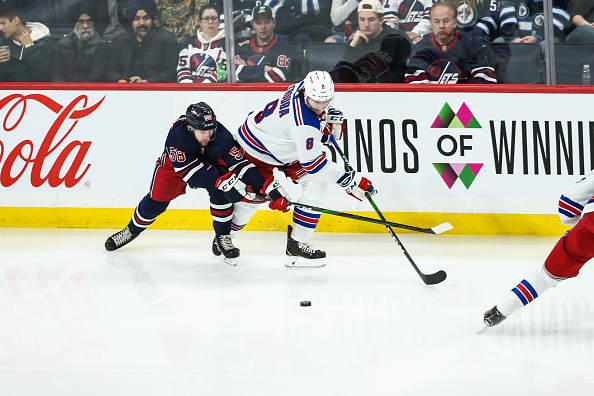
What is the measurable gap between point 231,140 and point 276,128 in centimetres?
29

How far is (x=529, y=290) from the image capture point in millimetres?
2953

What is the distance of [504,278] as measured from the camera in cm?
395

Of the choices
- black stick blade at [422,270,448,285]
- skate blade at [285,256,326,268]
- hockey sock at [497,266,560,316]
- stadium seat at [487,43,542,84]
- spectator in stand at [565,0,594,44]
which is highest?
spectator in stand at [565,0,594,44]

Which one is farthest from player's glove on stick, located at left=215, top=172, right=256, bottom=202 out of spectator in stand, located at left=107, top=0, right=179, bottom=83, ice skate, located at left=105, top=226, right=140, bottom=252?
spectator in stand, located at left=107, top=0, right=179, bottom=83

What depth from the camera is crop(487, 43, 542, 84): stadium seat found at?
4.80 m

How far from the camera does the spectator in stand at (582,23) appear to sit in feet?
15.6

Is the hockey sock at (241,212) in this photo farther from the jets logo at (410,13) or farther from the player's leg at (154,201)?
the jets logo at (410,13)

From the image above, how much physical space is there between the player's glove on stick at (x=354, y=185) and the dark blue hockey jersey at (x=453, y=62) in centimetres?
116

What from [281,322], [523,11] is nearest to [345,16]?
[523,11]

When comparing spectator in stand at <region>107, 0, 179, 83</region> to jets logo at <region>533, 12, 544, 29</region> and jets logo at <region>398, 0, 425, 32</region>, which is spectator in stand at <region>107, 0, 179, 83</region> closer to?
jets logo at <region>398, 0, 425, 32</region>

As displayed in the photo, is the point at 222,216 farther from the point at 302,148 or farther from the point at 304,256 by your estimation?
the point at 302,148

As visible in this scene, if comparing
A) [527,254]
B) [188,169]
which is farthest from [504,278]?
[188,169]

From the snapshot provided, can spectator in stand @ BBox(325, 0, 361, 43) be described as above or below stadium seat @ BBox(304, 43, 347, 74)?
above

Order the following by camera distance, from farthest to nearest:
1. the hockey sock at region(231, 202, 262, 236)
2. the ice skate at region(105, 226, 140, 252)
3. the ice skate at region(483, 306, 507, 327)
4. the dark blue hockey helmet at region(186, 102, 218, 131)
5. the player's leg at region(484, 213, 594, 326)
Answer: the ice skate at region(105, 226, 140, 252) < the hockey sock at region(231, 202, 262, 236) < the dark blue hockey helmet at region(186, 102, 218, 131) < the ice skate at region(483, 306, 507, 327) < the player's leg at region(484, 213, 594, 326)
